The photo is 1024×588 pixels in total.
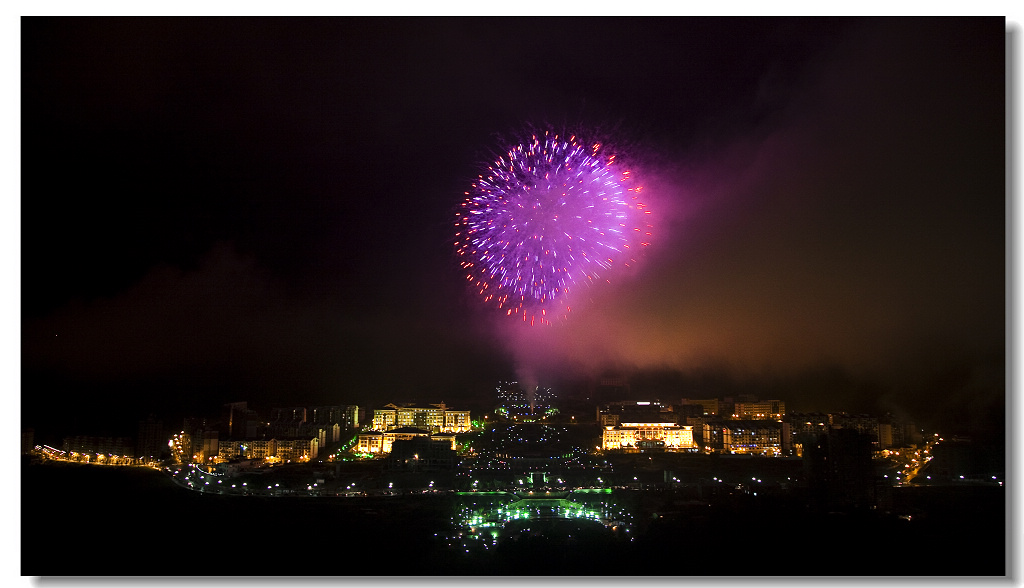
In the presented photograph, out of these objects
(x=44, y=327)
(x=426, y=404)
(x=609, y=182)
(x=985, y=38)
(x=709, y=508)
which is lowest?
(x=709, y=508)

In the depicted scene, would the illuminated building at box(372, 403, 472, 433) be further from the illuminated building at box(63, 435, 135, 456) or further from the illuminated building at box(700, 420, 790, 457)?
the illuminated building at box(700, 420, 790, 457)

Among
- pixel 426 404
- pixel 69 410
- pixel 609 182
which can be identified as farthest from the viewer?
pixel 426 404

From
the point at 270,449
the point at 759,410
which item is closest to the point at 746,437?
the point at 759,410

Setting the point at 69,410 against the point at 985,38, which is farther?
the point at 69,410

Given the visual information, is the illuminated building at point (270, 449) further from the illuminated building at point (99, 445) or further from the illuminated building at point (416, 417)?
the illuminated building at point (99, 445)

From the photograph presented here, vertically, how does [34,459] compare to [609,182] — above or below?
below

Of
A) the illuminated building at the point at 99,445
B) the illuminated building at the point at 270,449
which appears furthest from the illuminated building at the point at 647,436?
the illuminated building at the point at 99,445
